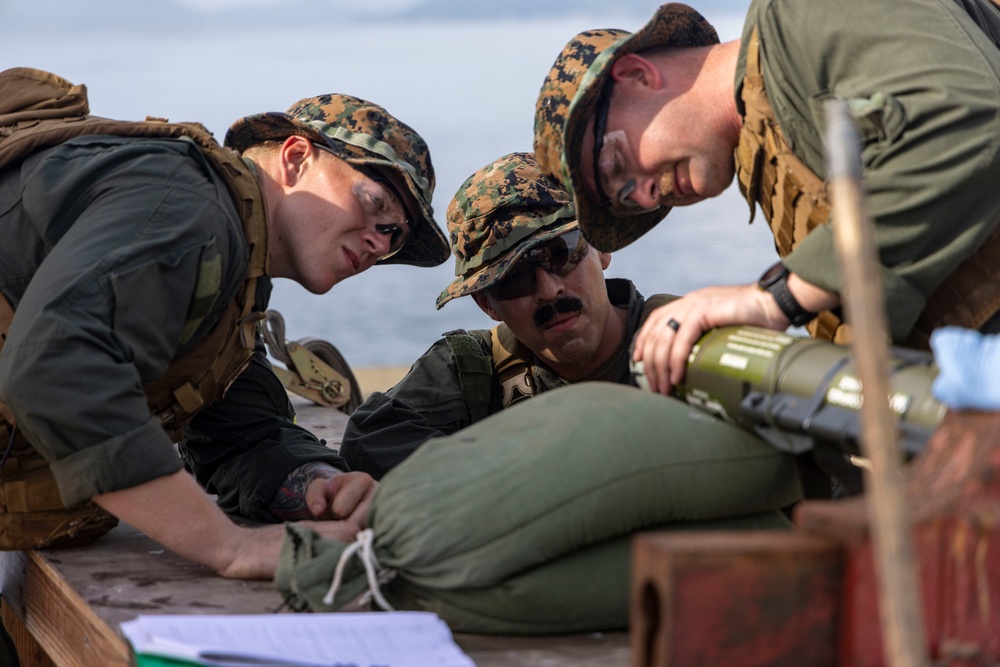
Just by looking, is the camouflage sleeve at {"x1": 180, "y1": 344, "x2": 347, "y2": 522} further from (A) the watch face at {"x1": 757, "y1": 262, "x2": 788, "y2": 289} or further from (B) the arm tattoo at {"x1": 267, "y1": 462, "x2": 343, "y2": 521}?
(A) the watch face at {"x1": 757, "y1": 262, "x2": 788, "y2": 289}

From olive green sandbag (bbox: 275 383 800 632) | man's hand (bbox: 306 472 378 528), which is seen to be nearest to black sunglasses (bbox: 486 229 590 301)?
man's hand (bbox: 306 472 378 528)

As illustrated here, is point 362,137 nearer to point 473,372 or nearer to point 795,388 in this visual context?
point 473,372

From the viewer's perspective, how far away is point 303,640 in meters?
1.84

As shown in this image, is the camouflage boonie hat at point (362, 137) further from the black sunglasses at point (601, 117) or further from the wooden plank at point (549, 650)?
the wooden plank at point (549, 650)

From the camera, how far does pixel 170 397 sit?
2916 mm

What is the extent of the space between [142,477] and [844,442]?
1343 mm

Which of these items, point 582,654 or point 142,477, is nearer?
point 582,654

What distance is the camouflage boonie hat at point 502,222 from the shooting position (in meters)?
3.69

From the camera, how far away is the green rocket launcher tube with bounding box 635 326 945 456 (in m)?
1.78

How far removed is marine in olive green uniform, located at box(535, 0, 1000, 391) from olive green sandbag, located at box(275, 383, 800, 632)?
0.22 metres

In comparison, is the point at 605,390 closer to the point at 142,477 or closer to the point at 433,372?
the point at 142,477

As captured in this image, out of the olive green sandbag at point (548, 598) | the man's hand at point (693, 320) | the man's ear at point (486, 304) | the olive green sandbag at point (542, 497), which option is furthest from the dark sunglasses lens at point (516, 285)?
the olive green sandbag at point (548, 598)

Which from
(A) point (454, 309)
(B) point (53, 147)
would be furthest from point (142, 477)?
(A) point (454, 309)

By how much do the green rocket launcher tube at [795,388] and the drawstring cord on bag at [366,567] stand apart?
66 centimetres
